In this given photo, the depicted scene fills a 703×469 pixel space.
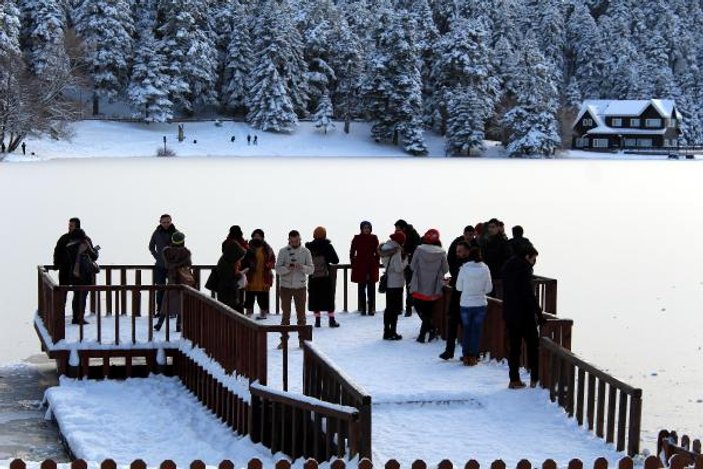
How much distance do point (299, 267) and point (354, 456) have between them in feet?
18.9

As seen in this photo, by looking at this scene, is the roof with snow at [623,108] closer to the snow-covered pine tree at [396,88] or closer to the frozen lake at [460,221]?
the snow-covered pine tree at [396,88]

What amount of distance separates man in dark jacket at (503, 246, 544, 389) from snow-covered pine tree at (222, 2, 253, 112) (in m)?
79.9

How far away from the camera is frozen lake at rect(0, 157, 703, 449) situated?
1423cm

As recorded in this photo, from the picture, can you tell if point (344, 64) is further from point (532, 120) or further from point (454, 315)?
point (454, 315)

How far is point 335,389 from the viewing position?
28.1 feet

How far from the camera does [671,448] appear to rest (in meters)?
8.07

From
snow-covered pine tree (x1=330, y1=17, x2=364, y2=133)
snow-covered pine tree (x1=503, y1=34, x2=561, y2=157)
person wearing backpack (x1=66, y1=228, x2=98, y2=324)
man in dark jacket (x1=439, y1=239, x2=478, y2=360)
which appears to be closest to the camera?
man in dark jacket (x1=439, y1=239, x2=478, y2=360)

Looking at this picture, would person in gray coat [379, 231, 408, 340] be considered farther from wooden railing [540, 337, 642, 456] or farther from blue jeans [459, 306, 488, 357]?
wooden railing [540, 337, 642, 456]

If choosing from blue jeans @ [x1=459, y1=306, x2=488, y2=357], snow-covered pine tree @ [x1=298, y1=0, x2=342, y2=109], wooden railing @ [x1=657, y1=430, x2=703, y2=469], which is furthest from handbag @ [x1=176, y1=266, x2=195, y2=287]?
snow-covered pine tree @ [x1=298, y1=0, x2=342, y2=109]

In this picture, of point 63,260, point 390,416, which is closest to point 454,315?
point 390,416

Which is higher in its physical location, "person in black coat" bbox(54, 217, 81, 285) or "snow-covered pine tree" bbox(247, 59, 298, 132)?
"snow-covered pine tree" bbox(247, 59, 298, 132)

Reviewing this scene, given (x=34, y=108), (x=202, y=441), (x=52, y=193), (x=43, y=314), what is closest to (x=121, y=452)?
(x=202, y=441)

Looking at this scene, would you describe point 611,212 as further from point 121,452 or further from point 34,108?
point 34,108

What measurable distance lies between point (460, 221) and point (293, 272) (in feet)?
57.8
